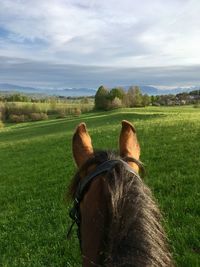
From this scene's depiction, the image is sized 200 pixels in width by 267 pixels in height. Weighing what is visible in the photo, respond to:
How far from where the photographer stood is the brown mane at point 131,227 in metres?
1.88

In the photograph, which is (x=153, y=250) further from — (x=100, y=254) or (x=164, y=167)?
(x=164, y=167)

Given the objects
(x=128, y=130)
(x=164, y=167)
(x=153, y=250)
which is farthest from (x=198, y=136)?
(x=153, y=250)

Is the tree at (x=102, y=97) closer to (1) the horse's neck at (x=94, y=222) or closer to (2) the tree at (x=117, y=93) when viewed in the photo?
(2) the tree at (x=117, y=93)

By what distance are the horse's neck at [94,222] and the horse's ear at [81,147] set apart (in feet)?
1.22

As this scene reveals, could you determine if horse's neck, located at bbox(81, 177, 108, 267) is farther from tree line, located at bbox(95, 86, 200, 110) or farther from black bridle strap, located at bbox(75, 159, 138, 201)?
tree line, located at bbox(95, 86, 200, 110)

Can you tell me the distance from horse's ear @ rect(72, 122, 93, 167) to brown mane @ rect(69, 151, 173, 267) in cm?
47

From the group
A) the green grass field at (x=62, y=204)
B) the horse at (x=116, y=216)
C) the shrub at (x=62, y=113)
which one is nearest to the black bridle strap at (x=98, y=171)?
the horse at (x=116, y=216)

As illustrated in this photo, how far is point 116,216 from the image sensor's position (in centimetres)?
205

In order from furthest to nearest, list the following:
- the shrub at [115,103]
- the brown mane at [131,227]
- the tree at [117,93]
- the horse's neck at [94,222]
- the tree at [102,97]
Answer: the tree at [102,97]
the tree at [117,93]
the shrub at [115,103]
the horse's neck at [94,222]
the brown mane at [131,227]

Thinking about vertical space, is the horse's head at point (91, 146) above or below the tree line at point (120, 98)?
above

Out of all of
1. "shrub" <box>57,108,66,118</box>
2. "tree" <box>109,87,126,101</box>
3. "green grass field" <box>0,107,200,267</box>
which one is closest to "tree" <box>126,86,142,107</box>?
"tree" <box>109,87,126,101</box>

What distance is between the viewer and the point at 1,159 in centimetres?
2114

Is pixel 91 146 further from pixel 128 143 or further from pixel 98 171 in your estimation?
pixel 98 171

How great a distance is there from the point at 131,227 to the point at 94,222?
30 cm
